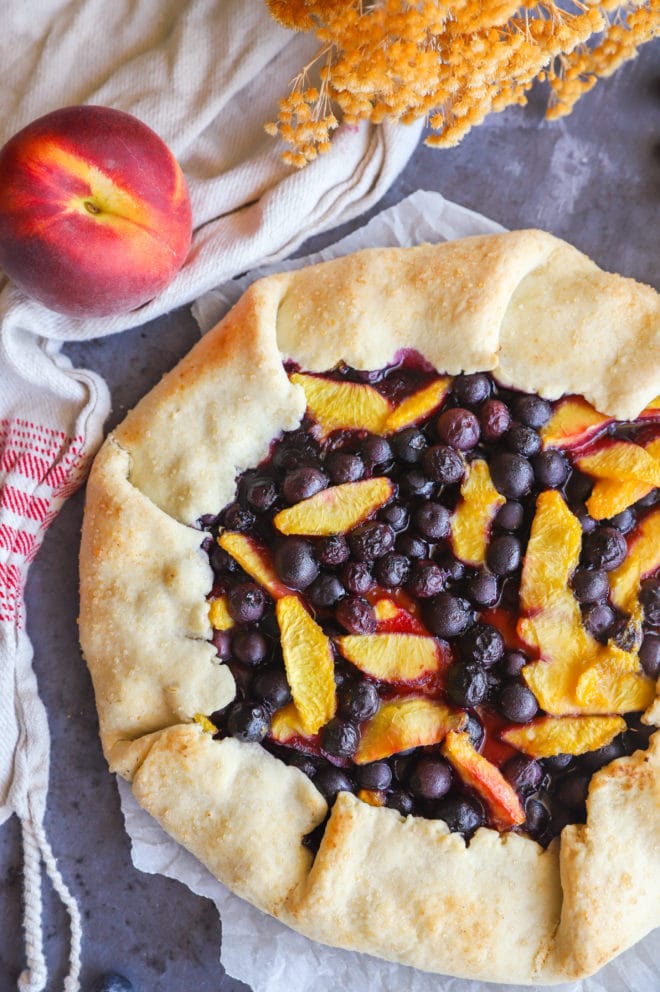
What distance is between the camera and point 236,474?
2.70m

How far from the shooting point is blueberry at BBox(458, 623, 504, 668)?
250 cm

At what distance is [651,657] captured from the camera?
2.52 m

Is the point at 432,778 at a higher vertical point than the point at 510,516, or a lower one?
lower

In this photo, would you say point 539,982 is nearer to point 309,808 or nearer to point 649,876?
point 649,876

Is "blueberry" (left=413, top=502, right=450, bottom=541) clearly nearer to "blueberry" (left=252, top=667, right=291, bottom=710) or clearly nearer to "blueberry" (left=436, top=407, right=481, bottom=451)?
"blueberry" (left=436, top=407, right=481, bottom=451)

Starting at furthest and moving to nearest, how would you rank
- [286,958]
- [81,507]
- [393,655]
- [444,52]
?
1. [81,507]
2. [286,958]
3. [393,655]
4. [444,52]

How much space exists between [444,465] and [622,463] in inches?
19.9

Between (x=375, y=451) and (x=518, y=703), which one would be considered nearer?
(x=518, y=703)

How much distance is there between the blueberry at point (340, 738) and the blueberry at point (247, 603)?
0.37 metres

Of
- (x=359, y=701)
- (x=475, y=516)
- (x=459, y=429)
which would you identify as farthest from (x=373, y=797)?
(x=459, y=429)

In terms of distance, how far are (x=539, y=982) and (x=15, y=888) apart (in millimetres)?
1667

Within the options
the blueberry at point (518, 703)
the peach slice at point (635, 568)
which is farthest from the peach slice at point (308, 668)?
the peach slice at point (635, 568)

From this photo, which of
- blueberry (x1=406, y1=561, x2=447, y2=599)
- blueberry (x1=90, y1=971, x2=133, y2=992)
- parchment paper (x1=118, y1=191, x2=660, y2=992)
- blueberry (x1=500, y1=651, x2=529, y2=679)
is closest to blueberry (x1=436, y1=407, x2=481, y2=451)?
blueberry (x1=406, y1=561, x2=447, y2=599)

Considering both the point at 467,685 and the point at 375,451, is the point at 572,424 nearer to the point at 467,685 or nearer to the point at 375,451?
the point at 375,451
